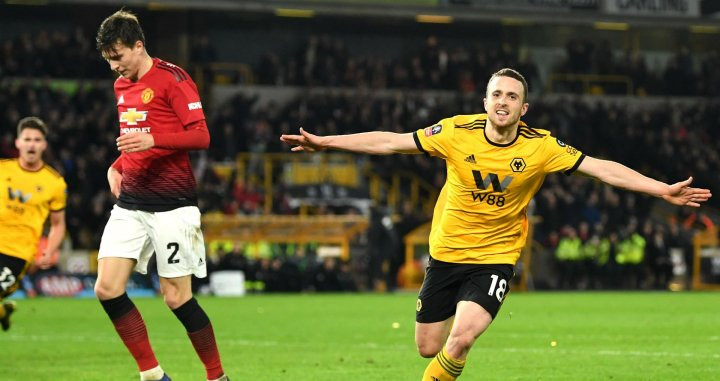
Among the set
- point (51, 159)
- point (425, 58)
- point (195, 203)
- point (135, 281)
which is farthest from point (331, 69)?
point (195, 203)

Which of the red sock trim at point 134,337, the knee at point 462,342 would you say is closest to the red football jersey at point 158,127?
the red sock trim at point 134,337

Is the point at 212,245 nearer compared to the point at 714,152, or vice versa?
the point at 212,245

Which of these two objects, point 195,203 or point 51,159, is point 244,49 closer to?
point 51,159

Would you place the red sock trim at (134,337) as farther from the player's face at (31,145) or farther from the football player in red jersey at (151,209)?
the player's face at (31,145)

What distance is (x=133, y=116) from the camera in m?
8.65

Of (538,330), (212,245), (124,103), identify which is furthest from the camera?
(212,245)

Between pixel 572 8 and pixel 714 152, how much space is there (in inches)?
247

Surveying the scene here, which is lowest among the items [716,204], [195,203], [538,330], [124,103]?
[716,204]

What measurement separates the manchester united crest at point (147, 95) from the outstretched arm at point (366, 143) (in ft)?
3.44

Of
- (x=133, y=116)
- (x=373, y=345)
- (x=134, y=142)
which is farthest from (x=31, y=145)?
(x=373, y=345)

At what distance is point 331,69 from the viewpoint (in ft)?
127

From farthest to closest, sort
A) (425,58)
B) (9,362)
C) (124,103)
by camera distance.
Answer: (425,58)
(9,362)
(124,103)

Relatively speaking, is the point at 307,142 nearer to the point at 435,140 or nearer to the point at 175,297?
the point at 435,140

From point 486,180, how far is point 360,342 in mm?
6735
